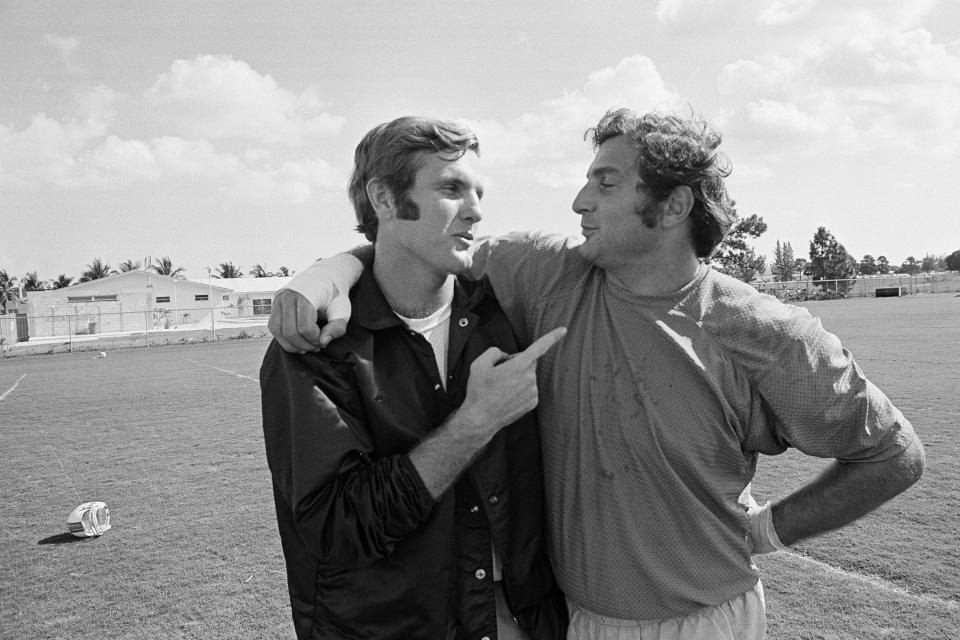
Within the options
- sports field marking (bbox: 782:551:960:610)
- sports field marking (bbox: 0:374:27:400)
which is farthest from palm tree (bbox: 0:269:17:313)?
sports field marking (bbox: 782:551:960:610)

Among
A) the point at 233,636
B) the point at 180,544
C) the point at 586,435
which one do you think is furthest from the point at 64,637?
the point at 586,435

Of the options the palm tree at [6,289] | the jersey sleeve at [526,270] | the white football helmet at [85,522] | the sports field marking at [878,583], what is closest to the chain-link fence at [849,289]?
the sports field marking at [878,583]

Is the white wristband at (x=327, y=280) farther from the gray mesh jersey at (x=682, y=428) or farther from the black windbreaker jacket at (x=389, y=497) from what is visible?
the gray mesh jersey at (x=682, y=428)

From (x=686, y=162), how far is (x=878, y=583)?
3.56m

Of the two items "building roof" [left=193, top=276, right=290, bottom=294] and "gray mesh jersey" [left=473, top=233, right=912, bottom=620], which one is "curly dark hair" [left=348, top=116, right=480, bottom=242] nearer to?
"gray mesh jersey" [left=473, top=233, right=912, bottom=620]

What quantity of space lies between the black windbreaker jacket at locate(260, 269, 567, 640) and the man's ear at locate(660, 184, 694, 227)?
0.70m

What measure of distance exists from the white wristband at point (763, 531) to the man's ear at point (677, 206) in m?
1.00

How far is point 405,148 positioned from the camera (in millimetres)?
2352

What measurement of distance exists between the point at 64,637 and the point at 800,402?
4.64 m

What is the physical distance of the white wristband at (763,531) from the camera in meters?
2.37

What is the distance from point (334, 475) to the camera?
6.35 feet

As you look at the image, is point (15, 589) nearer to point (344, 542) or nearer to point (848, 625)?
point (344, 542)

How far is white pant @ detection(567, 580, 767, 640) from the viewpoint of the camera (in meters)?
2.27

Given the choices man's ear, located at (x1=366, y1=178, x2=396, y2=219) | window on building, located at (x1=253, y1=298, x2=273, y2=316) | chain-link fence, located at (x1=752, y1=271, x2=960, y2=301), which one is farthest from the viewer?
window on building, located at (x1=253, y1=298, x2=273, y2=316)
